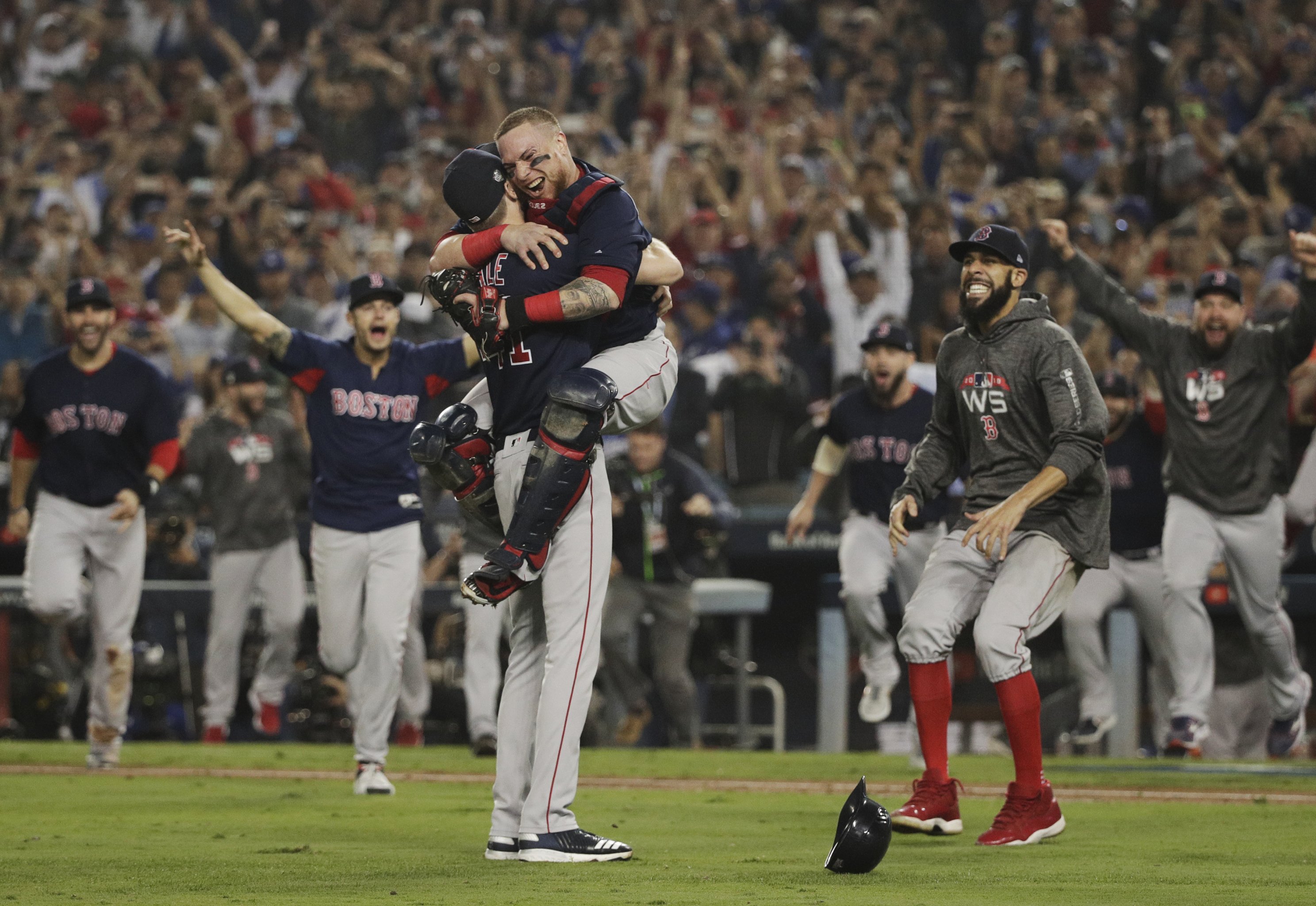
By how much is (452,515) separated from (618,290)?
817 cm

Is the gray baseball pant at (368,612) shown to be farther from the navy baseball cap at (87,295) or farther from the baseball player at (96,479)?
the navy baseball cap at (87,295)

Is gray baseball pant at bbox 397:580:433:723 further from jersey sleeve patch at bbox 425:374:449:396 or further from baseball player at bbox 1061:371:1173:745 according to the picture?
baseball player at bbox 1061:371:1173:745

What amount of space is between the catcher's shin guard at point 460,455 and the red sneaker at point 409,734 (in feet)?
20.6

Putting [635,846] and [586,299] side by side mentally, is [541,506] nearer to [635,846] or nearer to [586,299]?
[586,299]

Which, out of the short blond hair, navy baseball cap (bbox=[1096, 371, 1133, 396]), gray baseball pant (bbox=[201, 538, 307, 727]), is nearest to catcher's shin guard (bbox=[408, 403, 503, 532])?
the short blond hair

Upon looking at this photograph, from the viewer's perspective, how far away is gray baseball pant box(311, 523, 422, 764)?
819 centimetres

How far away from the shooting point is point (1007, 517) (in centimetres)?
608

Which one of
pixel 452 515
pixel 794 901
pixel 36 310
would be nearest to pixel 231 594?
pixel 452 515

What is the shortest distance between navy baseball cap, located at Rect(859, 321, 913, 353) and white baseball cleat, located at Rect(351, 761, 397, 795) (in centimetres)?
384

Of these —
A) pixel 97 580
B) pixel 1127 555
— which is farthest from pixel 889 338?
pixel 97 580

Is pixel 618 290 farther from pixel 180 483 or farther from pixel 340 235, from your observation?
pixel 340 235

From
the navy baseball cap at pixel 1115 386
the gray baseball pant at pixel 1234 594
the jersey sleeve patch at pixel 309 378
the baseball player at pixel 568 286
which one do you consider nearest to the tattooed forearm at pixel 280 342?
the jersey sleeve patch at pixel 309 378

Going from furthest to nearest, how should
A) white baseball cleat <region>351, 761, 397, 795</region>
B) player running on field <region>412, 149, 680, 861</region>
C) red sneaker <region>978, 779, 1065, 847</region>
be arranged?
white baseball cleat <region>351, 761, 397, 795</region>, red sneaker <region>978, 779, 1065, 847</region>, player running on field <region>412, 149, 680, 861</region>

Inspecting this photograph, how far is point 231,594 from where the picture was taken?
39.6ft
